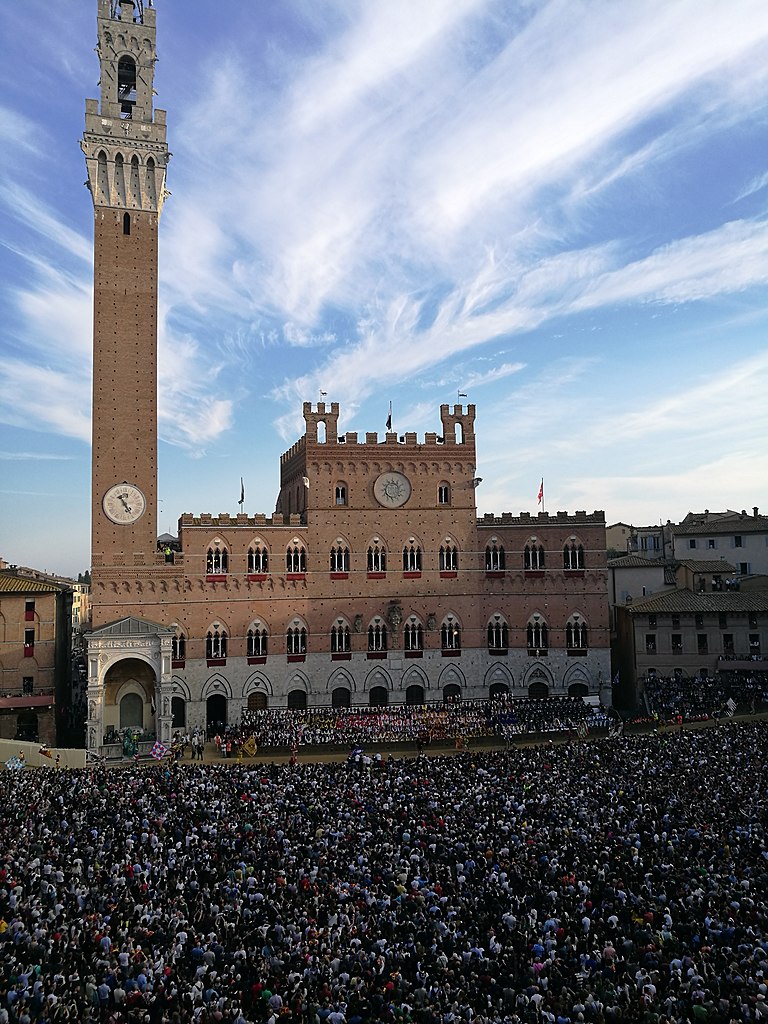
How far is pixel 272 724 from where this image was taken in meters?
45.1

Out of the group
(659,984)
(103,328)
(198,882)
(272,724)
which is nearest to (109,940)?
(198,882)

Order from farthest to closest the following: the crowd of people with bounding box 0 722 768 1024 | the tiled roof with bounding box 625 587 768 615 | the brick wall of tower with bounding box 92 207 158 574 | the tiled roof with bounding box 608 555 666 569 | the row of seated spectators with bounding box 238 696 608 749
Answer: the tiled roof with bounding box 608 555 666 569 → the tiled roof with bounding box 625 587 768 615 → the brick wall of tower with bounding box 92 207 158 574 → the row of seated spectators with bounding box 238 696 608 749 → the crowd of people with bounding box 0 722 768 1024

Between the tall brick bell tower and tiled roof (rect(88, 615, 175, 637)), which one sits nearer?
tiled roof (rect(88, 615, 175, 637))

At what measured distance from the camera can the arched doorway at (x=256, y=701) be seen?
47781mm

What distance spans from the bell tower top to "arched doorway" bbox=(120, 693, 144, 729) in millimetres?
28369

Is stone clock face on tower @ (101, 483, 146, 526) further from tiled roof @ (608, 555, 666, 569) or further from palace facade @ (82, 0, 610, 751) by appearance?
tiled roof @ (608, 555, 666, 569)

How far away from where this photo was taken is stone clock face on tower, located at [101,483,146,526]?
45.6m

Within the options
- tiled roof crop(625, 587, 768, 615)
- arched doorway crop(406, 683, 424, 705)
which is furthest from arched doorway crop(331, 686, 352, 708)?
tiled roof crop(625, 587, 768, 615)

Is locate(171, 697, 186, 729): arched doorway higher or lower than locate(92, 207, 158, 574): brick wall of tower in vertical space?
lower

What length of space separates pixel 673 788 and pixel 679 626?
25480 millimetres

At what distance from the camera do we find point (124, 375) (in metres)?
46.7

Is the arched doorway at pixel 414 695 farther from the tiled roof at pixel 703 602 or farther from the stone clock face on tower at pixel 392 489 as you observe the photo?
the tiled roof at pixel 703 602

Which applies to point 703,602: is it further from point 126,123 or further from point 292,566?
point 126,123

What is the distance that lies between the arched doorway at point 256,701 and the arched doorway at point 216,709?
1512 millimetres
